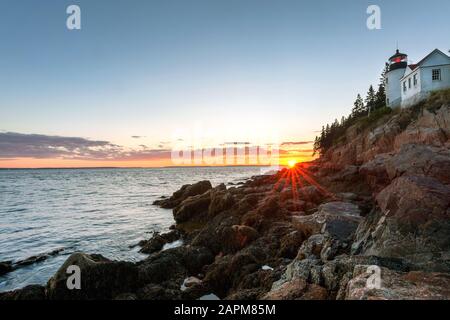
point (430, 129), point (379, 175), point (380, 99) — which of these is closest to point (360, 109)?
point (380, 99)

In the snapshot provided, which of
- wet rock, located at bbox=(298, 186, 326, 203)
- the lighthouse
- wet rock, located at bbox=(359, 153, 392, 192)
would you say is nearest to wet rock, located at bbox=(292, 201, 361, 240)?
wet rock, located at bbox=(359, 153, 392, 192)

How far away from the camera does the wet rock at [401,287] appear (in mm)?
4277

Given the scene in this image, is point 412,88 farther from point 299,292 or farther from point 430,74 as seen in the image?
point 299,292

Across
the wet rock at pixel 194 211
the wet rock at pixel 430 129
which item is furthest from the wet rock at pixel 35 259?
the wet rock at pixel 430 129

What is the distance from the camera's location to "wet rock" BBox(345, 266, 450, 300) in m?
4.28

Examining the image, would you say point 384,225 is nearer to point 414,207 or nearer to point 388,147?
point 414,207

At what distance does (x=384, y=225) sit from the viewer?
707 cm

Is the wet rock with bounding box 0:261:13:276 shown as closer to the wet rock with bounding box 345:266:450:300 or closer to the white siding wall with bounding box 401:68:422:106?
the wet rock with bounding box 345:266:450:300

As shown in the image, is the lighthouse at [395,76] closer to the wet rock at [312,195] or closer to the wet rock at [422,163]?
the wet rock at [312,195]

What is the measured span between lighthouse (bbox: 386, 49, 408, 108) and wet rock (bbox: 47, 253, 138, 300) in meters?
41.3

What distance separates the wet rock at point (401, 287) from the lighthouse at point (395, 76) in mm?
39996
